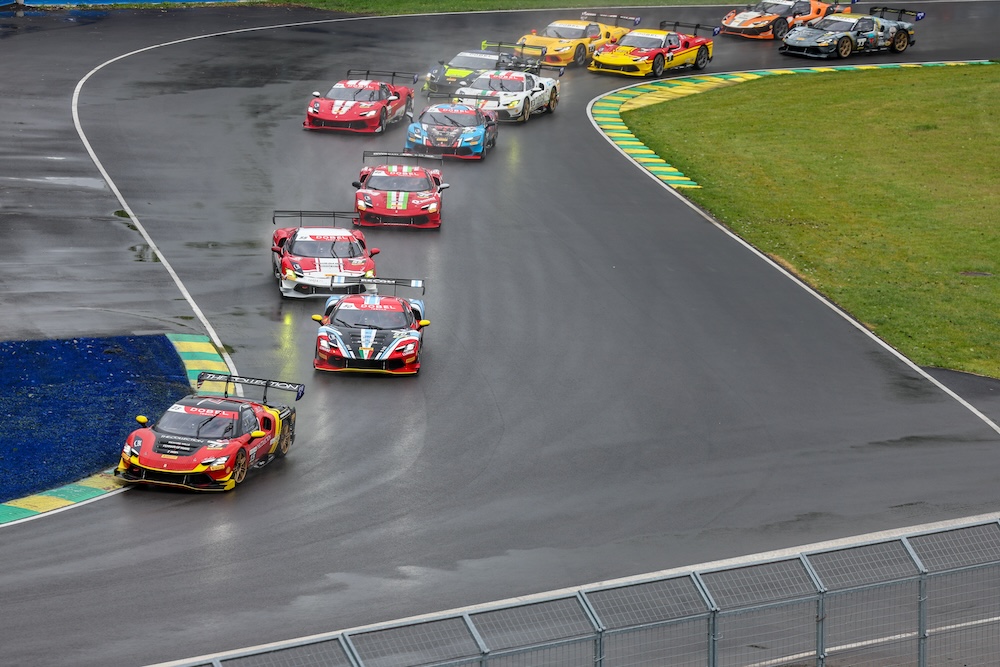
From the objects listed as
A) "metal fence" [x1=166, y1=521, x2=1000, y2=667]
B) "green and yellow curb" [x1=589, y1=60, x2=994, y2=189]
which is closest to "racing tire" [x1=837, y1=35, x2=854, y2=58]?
"green and yellow curb" [x1=589, y1=60, x2=994, y2=189]

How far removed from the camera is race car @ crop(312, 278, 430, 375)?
28.8 metres

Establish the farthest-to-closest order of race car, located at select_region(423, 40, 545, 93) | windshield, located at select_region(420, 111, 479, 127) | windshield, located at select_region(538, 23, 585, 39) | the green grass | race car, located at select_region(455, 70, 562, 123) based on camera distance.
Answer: windshield, located at select_region(538, 23, 585, 39) → race car, located at select_region(423, 40, 545, 93) → race car, located at select_region(455, 70, 562, 123) → windshield, located at select_region(420, 111, 479, 127) → the green grass

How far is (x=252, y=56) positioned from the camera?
58250mm

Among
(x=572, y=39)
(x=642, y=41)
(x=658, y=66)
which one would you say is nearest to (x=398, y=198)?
(x=572, y=39)

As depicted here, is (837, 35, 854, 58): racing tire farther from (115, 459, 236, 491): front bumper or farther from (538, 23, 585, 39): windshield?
(115, 459, 236, 491): front bumper

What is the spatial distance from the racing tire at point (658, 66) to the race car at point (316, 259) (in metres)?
27.7

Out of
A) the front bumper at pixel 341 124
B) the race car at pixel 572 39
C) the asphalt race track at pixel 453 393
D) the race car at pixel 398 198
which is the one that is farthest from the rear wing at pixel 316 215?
the race car at pixel 572 39

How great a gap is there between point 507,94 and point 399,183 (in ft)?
41.0

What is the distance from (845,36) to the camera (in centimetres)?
6450

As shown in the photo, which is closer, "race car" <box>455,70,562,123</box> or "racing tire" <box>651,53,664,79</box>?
"race car" <box>455,70,562,123</box>

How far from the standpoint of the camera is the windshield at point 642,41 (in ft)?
196

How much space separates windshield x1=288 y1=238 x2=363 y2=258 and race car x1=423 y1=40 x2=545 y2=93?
19.3 meters

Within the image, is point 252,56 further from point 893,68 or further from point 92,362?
point 92,362

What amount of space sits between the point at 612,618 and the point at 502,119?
37.7 metres
